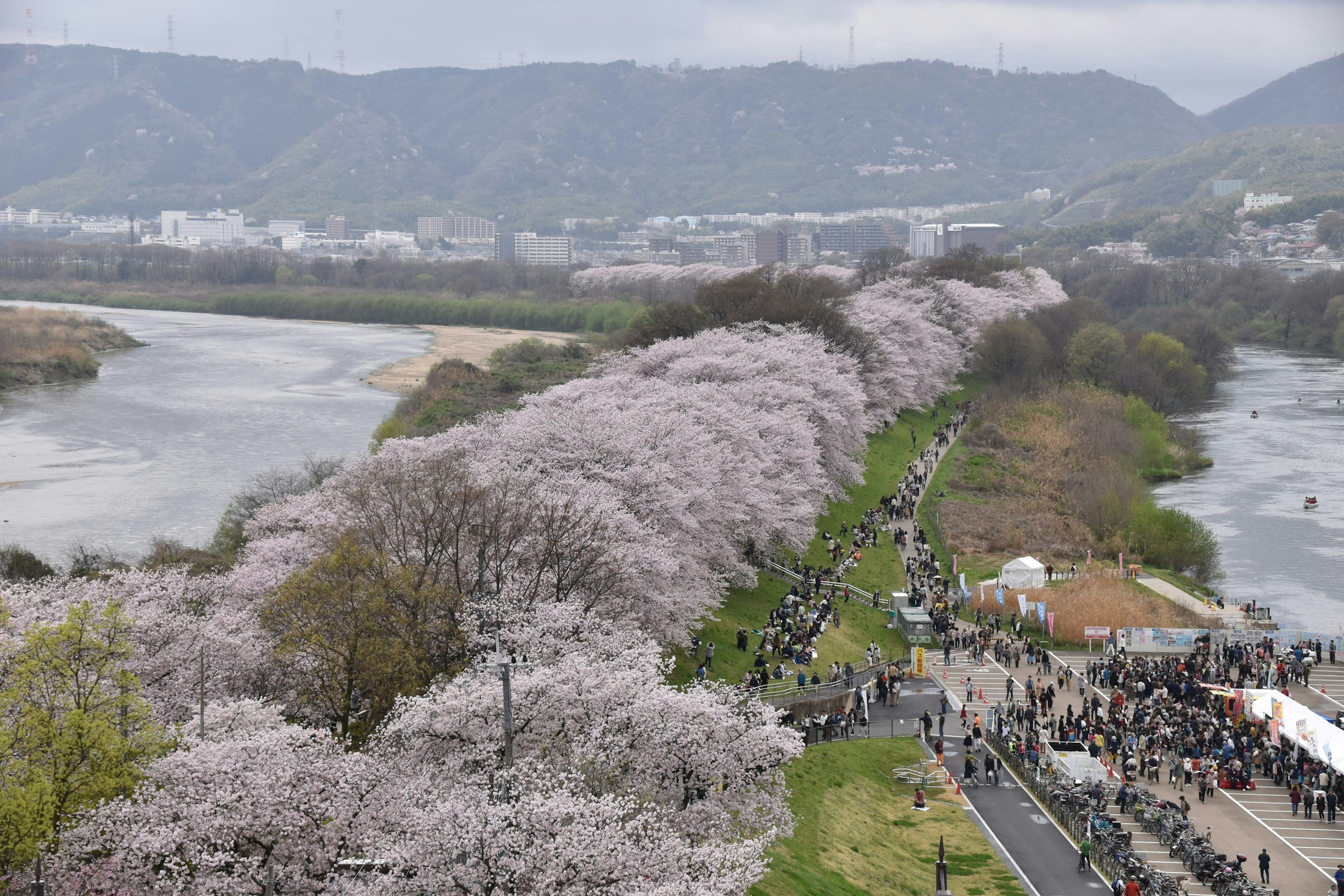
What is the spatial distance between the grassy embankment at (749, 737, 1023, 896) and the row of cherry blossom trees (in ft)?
5.77

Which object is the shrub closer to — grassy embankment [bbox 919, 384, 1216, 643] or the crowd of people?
grassy embankment [bbox 919, 384, 1216, 643]

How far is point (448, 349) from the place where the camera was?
11250 cm

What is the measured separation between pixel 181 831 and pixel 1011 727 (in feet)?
60.6

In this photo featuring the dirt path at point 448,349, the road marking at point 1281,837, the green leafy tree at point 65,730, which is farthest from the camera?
the dirt path at point 448,349

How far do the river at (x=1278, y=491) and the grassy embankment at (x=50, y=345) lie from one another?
72332mm

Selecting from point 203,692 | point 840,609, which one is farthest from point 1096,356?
point 203,692

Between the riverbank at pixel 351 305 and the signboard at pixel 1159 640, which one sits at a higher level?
the riverbank at pixel 351 305

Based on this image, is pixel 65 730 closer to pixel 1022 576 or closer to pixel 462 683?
Answer: pixel 462 683

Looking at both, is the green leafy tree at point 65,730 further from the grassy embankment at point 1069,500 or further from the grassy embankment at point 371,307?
the grassy embankment at point 371,307

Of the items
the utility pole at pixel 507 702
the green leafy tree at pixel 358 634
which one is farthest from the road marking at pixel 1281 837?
the green leafy tree at pixel 358 634

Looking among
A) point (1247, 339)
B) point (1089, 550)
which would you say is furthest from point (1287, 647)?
point (1247, 339)

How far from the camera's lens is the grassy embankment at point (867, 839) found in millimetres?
21250

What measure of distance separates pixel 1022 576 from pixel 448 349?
7867 cm

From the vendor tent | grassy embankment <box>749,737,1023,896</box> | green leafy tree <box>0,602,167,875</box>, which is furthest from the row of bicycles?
green leafy tree <box>0,602,167,875</box>
